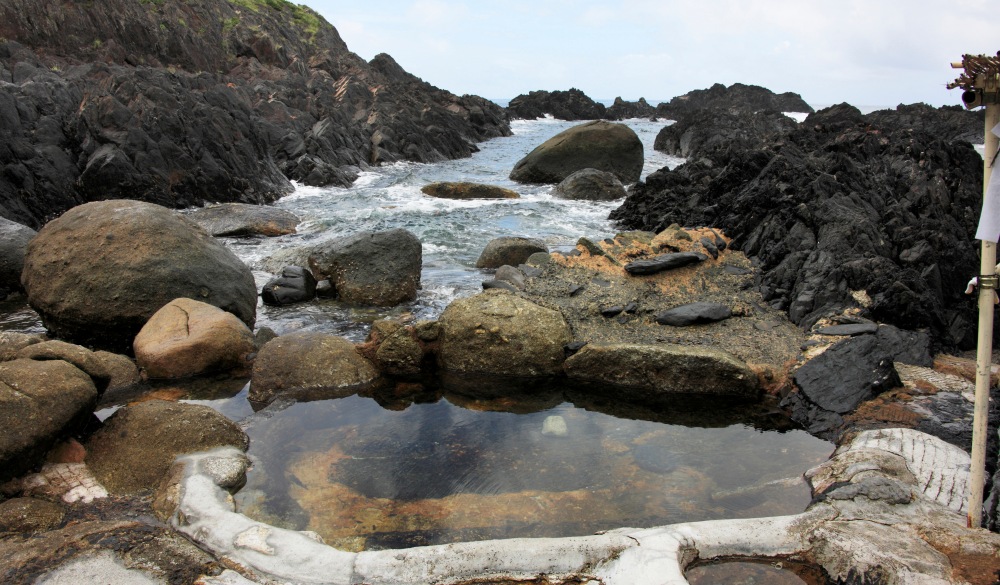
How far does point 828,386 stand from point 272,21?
53.4 metres

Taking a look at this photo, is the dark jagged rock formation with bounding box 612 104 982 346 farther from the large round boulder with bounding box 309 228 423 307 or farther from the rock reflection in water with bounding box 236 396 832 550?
the large round boulder with bounding box 309 228 423 307

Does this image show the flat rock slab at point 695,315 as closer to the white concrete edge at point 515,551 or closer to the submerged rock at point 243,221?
the white concrete edge at point 515,551

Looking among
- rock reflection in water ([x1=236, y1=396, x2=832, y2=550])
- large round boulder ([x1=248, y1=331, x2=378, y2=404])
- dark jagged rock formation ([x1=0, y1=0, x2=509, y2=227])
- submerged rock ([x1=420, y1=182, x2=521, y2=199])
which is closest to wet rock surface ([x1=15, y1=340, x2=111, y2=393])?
rock reflection in water ([x1=236, y1=396, x2=832, y2=550])

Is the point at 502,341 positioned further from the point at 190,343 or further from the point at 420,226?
the point at 420,226

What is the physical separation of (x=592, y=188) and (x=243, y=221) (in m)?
9.98

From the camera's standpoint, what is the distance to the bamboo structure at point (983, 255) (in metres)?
3.11

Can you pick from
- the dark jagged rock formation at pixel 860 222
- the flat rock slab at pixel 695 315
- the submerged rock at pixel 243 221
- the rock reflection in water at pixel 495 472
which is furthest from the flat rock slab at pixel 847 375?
the submerged rock at pixel 243 221

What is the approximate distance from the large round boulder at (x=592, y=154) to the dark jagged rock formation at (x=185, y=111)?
7.04 metres

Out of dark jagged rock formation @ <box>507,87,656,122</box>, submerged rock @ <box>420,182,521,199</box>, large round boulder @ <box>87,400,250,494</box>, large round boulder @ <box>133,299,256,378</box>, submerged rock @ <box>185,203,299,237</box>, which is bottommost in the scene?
large round boulder @ <box>87,400,250,494</box>

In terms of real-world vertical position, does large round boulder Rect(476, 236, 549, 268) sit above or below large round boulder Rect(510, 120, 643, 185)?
below

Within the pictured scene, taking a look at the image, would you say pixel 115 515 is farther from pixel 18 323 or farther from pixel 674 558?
pixel 18 323

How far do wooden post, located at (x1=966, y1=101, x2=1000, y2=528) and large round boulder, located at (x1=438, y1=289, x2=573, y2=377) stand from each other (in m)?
3.70

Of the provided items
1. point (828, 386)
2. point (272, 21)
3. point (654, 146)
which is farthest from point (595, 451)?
point (272, 21)

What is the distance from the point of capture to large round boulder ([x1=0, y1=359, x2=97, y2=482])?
4.24 m
